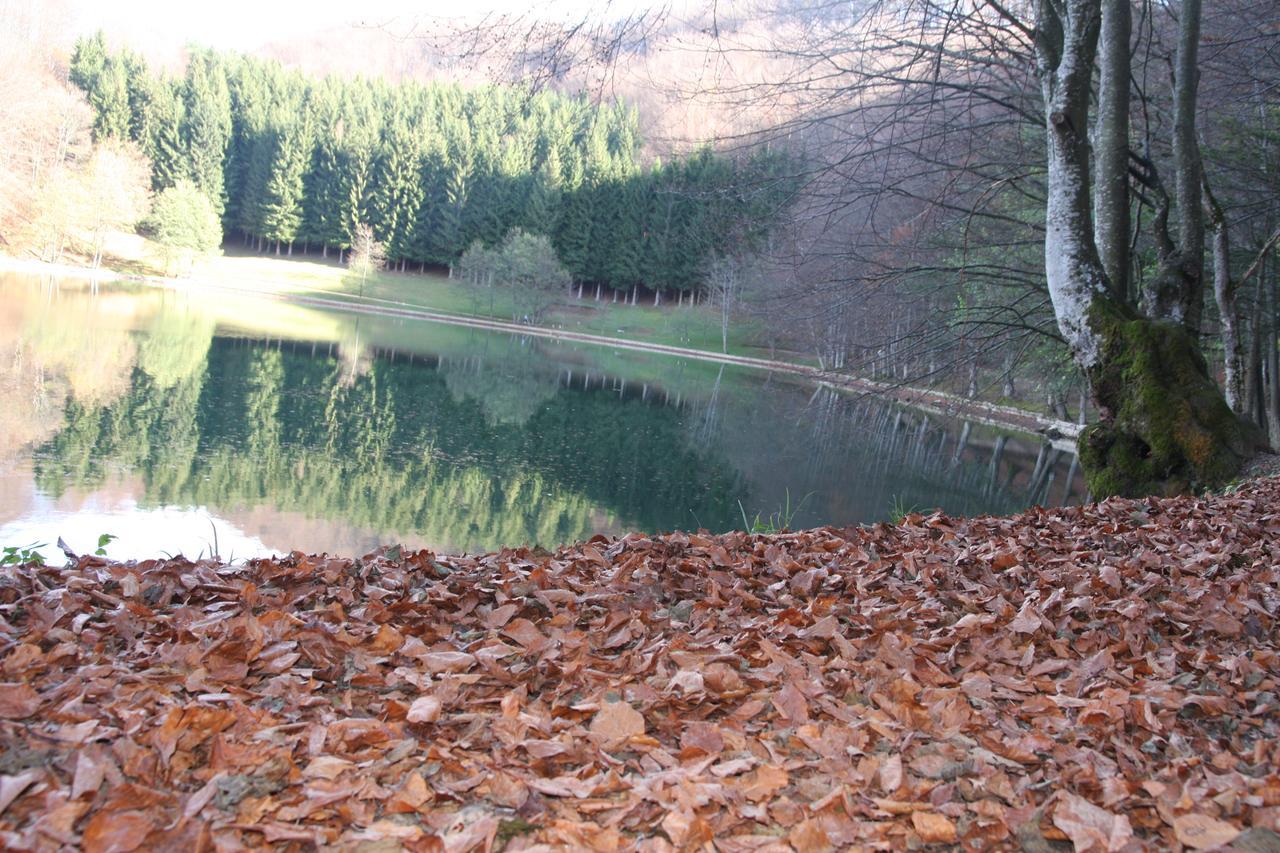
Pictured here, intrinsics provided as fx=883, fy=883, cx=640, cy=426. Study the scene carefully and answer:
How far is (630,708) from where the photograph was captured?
2404mm

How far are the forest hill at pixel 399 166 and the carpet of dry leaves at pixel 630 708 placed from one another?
57891 mm

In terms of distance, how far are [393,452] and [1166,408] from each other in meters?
13.1

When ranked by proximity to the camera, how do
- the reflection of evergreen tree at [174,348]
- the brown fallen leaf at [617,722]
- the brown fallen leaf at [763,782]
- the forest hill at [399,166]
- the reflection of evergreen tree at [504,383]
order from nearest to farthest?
the brown fallen leaf at [763,782], the brown fallen leaf at [617,722], the reflection of evergreen tree at [174,348], the reflection of evergreen tree at [504,383], the forest hill at [399,166]

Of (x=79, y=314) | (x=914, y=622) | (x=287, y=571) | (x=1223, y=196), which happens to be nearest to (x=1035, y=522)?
(x=914, y=622)

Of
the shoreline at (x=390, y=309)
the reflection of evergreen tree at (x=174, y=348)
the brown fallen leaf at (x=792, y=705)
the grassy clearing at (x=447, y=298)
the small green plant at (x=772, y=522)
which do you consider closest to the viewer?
the brown fallen leaf at (x=792, y=705)

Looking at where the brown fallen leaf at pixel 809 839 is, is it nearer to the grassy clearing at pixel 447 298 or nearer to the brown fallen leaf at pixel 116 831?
the brown fallen leaf at pixel 116 831

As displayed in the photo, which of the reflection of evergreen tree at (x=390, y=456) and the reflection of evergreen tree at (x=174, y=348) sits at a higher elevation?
the reflection of evergreen tree at (x=174, y=348)

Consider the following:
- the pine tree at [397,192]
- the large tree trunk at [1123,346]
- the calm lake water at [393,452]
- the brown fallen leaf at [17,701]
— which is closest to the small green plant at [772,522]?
the calm lake water at [393,452]

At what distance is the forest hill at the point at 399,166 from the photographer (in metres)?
65.6

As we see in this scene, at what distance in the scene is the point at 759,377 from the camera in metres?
41.7

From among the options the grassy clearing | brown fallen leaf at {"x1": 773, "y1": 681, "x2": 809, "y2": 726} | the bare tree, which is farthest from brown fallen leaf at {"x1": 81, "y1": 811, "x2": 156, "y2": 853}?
the bare tree

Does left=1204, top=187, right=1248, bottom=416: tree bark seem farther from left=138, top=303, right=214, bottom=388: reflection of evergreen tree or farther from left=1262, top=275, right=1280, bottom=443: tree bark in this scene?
left=138, top=303, right=214, bottom=388: reflection of evergreen tree

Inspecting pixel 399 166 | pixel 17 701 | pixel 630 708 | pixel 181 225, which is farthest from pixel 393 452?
pixel 399 166

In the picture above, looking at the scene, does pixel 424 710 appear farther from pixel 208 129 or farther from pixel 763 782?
pixel 208 129
